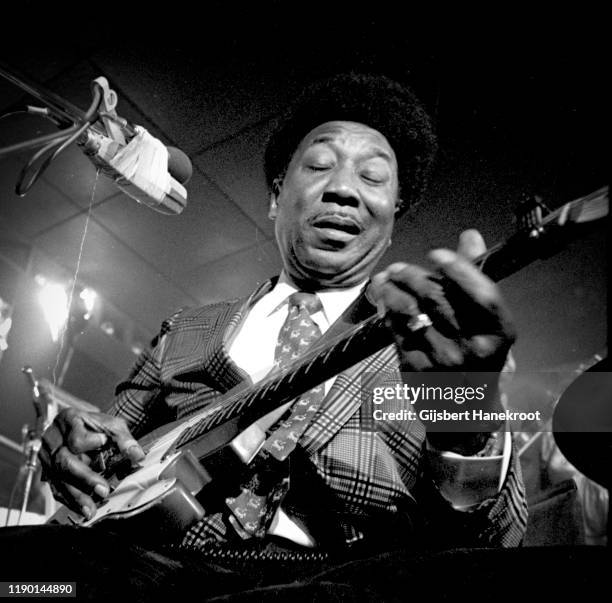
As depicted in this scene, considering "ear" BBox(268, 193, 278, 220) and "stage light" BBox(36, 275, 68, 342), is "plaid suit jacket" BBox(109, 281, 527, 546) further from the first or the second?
"stage light" BBox(36, 275, 68, 342)

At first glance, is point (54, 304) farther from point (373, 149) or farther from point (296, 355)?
point (296, 355)

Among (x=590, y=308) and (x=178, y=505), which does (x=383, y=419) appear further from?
(x=590, y=308)

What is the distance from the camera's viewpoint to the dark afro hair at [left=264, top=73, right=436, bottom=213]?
214cm

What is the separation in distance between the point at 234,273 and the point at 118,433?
3035 millimetres

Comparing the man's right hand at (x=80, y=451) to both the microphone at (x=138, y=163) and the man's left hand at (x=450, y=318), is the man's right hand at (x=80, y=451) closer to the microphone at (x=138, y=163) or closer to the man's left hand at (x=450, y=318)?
the microphone at (x=138, y=163)

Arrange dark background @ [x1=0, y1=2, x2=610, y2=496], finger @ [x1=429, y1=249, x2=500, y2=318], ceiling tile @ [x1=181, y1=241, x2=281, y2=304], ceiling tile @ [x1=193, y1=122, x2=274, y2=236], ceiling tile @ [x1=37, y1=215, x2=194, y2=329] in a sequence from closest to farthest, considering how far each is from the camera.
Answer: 1. finger @ [x1=429, y1=249, x2=500, y2=318]
2. dark background @ [x1=0, y1=2, x2=610, y2=496]
3. ceiling tile @ [x1=193, y1=122, x2=274, y2=236]
4. ceiling tile @ [x1=181, y1=241, x2=281, y2=304]
5. ceiling tile @ [x1=37, y1=215, x2=194, y2=329]

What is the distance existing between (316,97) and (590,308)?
2912mm

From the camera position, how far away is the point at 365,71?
8.48ft

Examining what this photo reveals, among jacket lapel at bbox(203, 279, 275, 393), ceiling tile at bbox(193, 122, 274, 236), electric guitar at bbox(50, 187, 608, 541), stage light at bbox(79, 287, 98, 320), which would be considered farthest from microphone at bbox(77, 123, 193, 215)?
stage light at bbox(79, 287, 98, 320)

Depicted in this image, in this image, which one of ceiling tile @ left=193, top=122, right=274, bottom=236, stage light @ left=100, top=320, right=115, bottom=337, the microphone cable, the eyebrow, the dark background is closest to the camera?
the microphone cable

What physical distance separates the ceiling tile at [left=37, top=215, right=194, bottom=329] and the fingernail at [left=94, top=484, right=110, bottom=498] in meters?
3.21

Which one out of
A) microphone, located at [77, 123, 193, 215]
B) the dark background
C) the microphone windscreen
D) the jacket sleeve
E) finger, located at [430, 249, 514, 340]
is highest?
the dark background

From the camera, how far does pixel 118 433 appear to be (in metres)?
1.38

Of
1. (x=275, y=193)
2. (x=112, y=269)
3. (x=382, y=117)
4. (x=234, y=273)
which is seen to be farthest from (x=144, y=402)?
(x=112, y=269)
